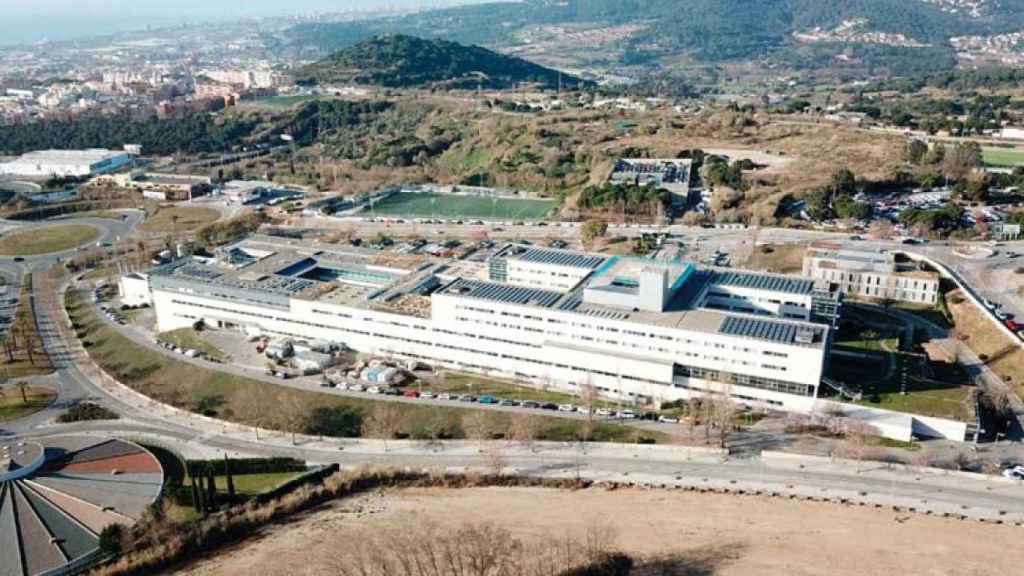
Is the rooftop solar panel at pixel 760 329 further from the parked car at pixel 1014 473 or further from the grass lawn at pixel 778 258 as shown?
the grass lawn at pixel 778 258

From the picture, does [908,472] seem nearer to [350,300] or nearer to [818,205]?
[350,300]

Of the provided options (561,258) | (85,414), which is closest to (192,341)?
(85,414)

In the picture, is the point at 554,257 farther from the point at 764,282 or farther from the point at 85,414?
the point at 85,414

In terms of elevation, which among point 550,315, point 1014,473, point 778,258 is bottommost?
point 1014,473

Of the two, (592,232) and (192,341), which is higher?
(592,232)

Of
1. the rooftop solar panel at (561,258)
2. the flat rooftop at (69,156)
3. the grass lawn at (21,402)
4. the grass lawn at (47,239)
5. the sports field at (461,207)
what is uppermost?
the flat rooftop at (69,156)

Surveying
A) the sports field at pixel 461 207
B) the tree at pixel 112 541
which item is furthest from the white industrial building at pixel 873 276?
the tree at pixel 112 541

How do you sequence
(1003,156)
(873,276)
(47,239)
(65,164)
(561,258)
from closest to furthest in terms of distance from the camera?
(561,258) < (873,276) < (47,239) < (1003,156) < (65,164)
